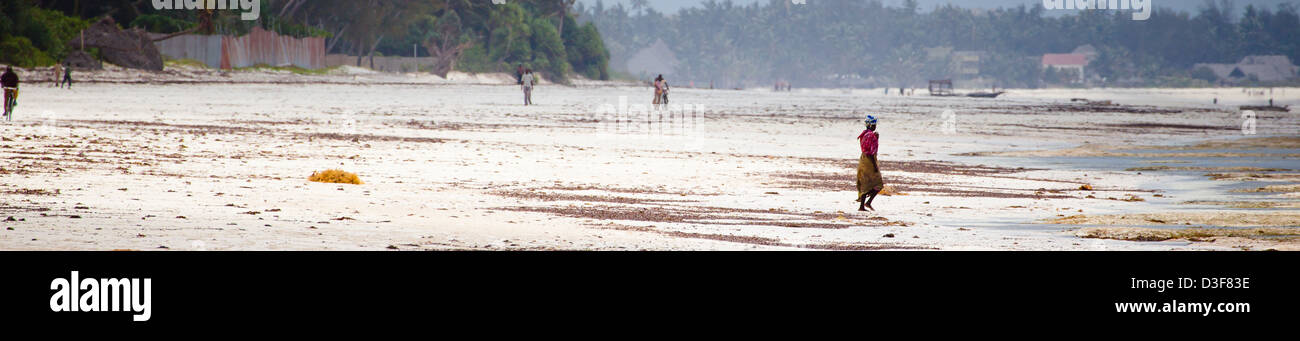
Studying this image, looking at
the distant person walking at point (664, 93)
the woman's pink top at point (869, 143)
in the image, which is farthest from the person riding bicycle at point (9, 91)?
the distant person walking at point (664, 93)

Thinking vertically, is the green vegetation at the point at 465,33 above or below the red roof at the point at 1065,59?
below

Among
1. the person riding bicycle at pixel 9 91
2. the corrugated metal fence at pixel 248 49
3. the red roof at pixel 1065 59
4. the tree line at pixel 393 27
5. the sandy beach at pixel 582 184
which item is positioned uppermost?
the red roof at pixel 1065 59

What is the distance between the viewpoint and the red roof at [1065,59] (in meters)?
177

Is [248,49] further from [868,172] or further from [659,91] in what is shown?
[868,172]

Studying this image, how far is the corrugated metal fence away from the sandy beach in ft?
86.4

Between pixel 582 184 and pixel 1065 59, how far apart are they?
172m

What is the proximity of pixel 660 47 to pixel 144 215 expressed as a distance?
17609cm

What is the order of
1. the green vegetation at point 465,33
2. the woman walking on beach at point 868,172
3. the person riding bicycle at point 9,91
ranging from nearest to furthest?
the woman walking on beach at point 868,172, the person riding bicycle at point 9,91, the green vegetation at point 465,33

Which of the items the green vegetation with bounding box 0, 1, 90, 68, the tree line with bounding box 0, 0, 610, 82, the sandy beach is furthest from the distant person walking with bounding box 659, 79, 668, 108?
the tree line with bounding box 0, 0, 610, 82

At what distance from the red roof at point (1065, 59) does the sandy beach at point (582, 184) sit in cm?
14934

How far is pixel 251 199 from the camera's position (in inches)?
480

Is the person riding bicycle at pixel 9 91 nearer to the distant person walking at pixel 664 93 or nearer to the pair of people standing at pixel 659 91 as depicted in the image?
the pair of people standing at pixel 659 91

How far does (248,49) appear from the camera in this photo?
63.3 meters
